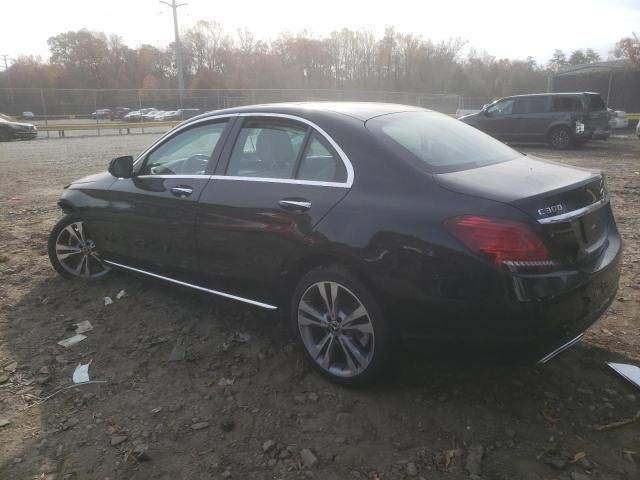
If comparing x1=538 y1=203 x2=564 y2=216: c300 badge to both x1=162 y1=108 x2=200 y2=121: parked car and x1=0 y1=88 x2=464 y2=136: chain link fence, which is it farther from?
x1=162 y1=108 x2=200 y2=121: parked car

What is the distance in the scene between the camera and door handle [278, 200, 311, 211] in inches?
122

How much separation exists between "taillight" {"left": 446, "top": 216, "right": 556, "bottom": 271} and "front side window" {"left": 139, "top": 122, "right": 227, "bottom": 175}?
6.81ft

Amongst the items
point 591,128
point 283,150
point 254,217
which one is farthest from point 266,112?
point 591,128

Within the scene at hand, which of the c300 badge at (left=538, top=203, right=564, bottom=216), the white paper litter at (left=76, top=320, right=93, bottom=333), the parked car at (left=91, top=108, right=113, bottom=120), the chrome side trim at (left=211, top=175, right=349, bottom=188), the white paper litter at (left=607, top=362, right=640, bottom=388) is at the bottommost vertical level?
the white paper litter at (left=76, top=320, right=93, bottom=333)

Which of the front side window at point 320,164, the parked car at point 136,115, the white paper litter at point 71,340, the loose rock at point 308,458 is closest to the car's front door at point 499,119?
the front side window at point 320,164

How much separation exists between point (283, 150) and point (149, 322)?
1735 mm

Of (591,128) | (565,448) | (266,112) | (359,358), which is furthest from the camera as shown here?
(591,128)

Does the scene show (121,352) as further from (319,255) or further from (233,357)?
(319,255)

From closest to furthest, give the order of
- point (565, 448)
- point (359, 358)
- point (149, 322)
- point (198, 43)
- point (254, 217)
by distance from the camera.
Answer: point (565, 448) < point (359, 358) < point (254, 217) < point (149, 322) < point (198, 43)

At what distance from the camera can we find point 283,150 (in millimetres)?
3457

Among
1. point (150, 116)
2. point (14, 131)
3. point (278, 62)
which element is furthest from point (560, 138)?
point (278, 62)

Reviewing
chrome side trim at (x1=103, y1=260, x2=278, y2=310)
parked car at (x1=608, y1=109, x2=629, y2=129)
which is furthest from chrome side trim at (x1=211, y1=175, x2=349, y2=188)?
parked car at (x1=608, y1=109, x2=629, y2=129)

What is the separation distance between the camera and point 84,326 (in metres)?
4.06

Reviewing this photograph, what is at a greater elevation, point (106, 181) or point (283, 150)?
point (283, 150)
